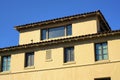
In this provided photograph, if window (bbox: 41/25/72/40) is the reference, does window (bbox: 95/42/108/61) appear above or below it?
below

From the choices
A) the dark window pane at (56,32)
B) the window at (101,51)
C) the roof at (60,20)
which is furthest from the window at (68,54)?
the roof at (60,20)

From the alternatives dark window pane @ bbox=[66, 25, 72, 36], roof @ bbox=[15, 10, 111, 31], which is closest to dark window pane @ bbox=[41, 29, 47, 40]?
roof @ bbox=[15, 10, 111, 31]

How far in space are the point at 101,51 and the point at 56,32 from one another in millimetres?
6309

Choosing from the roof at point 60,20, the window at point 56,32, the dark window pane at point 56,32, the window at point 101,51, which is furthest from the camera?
the dark window pane at point 56,32

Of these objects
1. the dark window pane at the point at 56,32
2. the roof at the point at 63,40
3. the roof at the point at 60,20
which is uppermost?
the roof at the point at 60,20

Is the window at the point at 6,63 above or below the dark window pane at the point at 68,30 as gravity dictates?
below

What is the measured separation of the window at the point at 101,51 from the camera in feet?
101

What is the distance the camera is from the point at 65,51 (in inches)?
1294

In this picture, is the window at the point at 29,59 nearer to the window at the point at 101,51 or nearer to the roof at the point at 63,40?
the roof at the point at 63,40

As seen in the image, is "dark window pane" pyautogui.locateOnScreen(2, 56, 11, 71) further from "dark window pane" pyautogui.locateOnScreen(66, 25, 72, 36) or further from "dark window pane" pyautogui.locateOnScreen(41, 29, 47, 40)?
"dark window pane" pyautogui.locateOnScreen(66, 25, 72, 36)

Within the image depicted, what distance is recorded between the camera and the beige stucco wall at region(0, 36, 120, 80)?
2998 cm

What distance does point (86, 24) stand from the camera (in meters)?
33.7

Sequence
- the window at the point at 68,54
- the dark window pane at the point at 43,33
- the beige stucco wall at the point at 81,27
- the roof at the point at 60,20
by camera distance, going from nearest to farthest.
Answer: the window at the point at 68,54 → the beige stucco wall at the point at 81,27 → the roof at the point at 60,20 → the dark window pane at the point at 43,33

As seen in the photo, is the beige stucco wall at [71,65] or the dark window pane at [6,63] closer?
the beige stucco wall at [71,65]
